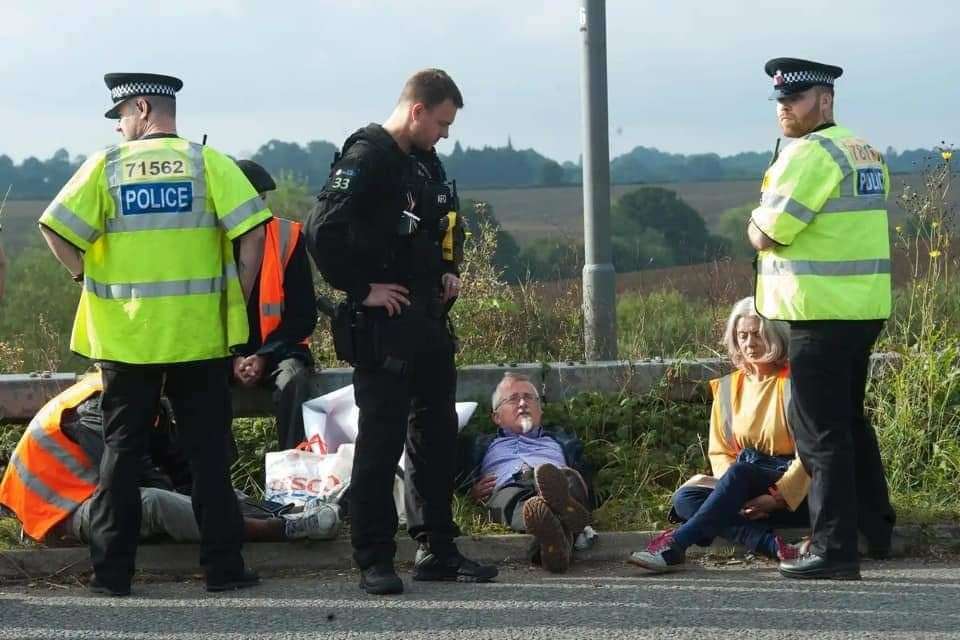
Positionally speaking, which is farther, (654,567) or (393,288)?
(654,567)

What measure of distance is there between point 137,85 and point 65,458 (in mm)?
1579

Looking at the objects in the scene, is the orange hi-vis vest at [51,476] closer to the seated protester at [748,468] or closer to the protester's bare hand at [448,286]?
the protester's bare hand at [448,286]

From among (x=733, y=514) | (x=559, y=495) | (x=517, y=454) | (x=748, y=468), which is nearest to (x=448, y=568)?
(x=559, y=495)

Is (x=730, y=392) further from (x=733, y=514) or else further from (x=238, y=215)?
(x=238, y=215)

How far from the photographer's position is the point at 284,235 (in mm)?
7480

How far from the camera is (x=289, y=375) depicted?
716cm

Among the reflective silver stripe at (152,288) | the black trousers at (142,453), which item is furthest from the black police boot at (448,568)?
the reflective silver stripe at (152,288)

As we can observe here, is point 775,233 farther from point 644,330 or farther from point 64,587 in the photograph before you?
point 644,330

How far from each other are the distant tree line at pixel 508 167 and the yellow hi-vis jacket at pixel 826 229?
3109 centimetres

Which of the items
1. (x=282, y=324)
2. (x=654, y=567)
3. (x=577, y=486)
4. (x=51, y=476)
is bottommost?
(x=654, y=567)

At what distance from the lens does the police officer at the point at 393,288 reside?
5531 millimetres

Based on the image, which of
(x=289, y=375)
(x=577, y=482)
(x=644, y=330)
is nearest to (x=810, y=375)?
(x=577, y=482)

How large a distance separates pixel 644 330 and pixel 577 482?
3.25 m

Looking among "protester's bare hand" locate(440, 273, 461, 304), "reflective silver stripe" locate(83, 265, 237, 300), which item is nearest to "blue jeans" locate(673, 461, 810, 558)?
"protester's bare hand" locate(440, 273, 461, 304)
